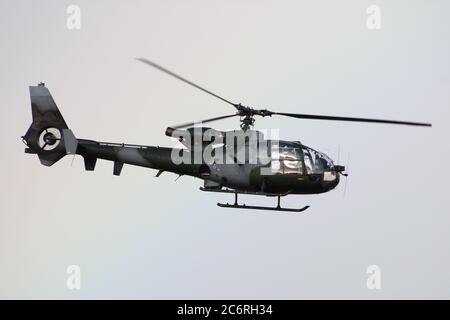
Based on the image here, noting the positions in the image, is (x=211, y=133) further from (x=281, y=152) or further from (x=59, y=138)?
(x=59, y=138)

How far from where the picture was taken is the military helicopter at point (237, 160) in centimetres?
2022

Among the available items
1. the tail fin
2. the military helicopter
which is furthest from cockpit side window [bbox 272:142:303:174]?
the tail fin

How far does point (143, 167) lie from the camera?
2169cm

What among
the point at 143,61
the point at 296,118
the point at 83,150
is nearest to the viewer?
the point at 143,61

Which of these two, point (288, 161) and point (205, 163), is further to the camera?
Answer: point (205, 163)

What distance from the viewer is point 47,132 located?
73.9 ft

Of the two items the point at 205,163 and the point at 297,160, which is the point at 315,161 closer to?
the point at 297,160

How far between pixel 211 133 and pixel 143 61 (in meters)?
3.21

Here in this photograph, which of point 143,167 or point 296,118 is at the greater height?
point 296,118

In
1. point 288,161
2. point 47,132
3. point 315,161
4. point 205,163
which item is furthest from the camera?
point 47,132

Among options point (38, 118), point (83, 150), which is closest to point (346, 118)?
point (83, 150)

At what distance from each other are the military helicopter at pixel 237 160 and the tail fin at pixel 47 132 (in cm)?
28

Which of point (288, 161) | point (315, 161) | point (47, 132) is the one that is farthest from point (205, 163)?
point (47, 132)

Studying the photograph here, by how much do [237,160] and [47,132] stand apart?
230 inches
